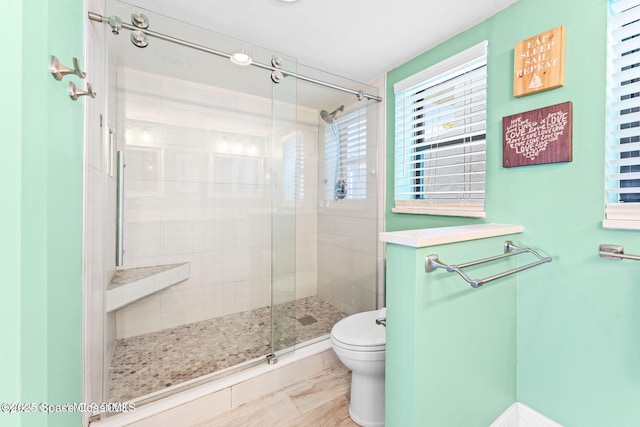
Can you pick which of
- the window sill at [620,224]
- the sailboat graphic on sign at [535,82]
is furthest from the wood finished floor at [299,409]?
the sailboat graphic on sign at [535,82]

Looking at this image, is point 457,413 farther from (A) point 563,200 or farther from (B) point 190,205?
(B) point 190,205

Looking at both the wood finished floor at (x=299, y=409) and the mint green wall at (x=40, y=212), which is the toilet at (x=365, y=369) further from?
the mint green wall at (x=40, y=212)

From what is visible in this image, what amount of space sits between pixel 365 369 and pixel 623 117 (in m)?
1.62

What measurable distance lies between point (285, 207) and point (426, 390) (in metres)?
1.54

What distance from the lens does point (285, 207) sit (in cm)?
219

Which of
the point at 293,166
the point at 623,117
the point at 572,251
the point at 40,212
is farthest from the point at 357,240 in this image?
the point at 40,212

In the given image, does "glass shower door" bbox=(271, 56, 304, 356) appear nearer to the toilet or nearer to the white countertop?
the toilet

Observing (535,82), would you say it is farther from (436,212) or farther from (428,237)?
(428,237)

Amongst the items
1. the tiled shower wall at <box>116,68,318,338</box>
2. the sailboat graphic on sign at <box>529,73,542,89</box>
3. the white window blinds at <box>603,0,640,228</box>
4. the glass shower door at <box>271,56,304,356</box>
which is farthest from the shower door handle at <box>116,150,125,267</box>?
the white window blinds at <box>603,0,640,228</box>

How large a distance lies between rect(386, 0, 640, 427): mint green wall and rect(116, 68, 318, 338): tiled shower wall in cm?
154

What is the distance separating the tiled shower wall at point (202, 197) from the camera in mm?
2090

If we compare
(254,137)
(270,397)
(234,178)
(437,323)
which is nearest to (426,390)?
(437,323)

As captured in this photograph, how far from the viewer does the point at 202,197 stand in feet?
7.84

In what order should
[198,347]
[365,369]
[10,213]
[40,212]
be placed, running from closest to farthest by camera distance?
1. [10,213]
2. [40,212]
3. [365,369]
4. [198,347]
